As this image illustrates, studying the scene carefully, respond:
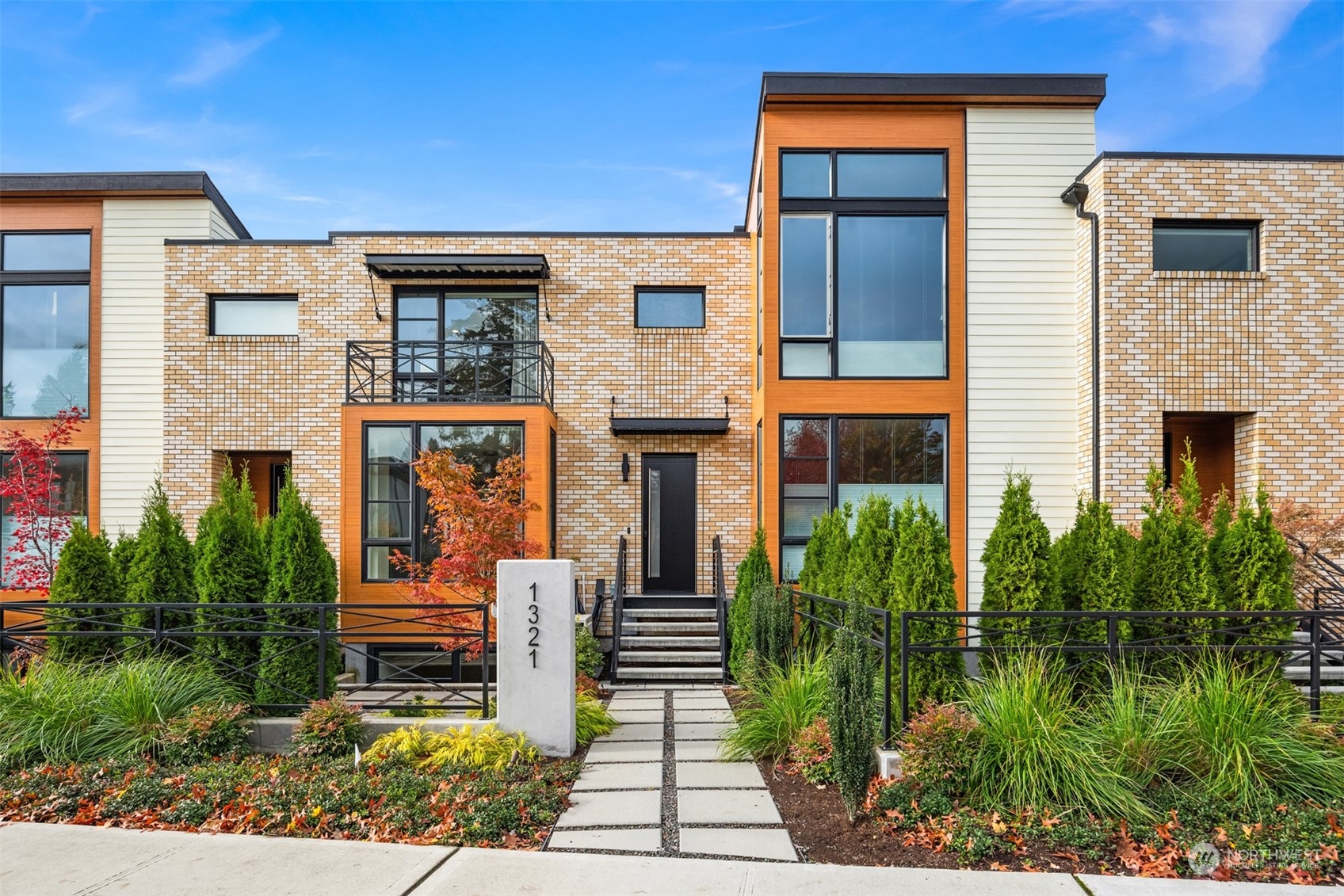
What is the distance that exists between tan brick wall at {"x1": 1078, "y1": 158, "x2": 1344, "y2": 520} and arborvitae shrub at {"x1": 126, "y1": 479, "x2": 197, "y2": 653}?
1086cm

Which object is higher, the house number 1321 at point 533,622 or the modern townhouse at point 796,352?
the modern townhouse at point 796,352

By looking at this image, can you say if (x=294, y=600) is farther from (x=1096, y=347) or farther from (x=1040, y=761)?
(x=1096, y=347)

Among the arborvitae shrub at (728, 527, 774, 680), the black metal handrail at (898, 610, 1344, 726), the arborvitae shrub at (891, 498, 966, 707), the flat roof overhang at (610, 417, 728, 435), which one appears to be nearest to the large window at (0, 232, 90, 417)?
the flat roof overhang at (610, 417, 728, 435)

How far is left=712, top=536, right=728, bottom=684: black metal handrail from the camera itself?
1001 cm

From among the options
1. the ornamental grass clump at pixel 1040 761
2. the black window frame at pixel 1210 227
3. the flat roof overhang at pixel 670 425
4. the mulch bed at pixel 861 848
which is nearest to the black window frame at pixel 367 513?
the flat roof overhang at pixel 670 425

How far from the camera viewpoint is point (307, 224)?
13.3 m

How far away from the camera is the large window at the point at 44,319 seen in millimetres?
12438

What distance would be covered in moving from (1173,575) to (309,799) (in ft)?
22.8

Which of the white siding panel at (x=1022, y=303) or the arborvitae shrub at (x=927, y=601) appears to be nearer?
the arborvitae shrub at (x=927, y=601)

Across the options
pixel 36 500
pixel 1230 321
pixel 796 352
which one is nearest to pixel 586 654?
pixel 796 352

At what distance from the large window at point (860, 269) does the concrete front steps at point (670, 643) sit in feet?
12.4

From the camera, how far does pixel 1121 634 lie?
618cm

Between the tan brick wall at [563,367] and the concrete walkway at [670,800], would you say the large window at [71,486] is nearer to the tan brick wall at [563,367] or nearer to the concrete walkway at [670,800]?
the tan brick wall at [563,367]

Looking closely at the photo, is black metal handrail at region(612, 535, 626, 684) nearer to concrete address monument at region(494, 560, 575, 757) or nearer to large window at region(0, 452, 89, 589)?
concrete address monument at region(494, 560, 575, 757)
